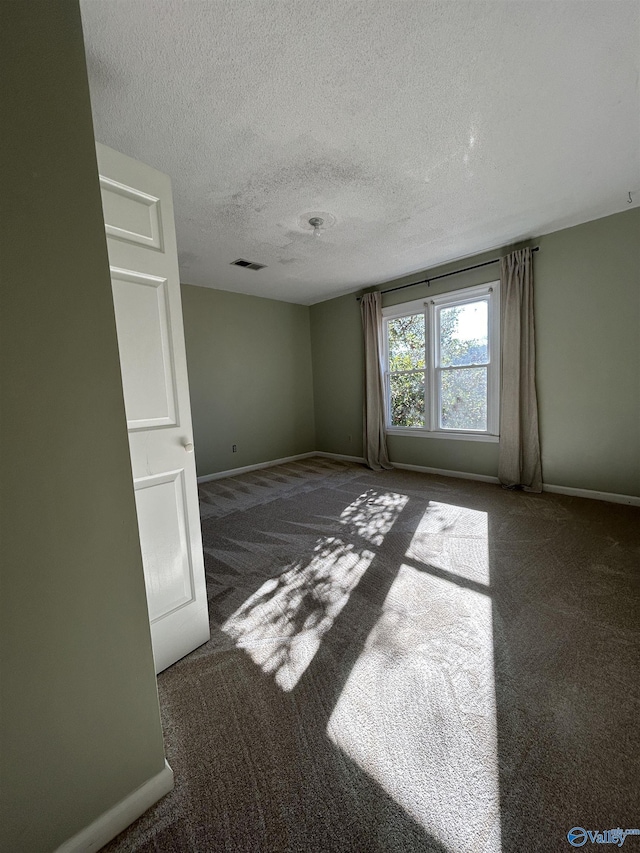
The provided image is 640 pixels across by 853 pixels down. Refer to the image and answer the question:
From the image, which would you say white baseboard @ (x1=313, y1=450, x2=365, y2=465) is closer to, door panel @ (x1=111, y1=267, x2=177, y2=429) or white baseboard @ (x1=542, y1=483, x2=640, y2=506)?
white baseboard @ (x1=542, y1=483, x2=640, y2=506)

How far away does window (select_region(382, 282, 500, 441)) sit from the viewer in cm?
410

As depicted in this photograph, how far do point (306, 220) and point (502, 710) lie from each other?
3.38m

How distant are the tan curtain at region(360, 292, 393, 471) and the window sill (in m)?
0.22

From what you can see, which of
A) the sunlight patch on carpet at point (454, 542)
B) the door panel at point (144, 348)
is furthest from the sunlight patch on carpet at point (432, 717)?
the door panel at point (144, 348)

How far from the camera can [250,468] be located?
5.41 meters

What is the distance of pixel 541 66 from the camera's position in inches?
64.6

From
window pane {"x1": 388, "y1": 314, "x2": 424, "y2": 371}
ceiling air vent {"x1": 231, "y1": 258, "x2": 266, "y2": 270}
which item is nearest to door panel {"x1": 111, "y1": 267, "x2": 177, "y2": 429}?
ceiling air vent {"x1": 231, "y1": 258, "x2": 266, "y2": 270}

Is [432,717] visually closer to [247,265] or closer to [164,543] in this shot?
[164,543]

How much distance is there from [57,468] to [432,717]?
1541 mm

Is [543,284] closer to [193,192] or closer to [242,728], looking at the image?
[193,192]

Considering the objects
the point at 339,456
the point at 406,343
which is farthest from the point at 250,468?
the point at 406,343

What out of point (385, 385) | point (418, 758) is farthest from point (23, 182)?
point (385, 385)

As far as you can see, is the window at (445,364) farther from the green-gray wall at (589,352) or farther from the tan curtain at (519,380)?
the green-gray wall at (589,352)

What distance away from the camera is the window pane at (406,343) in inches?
185
